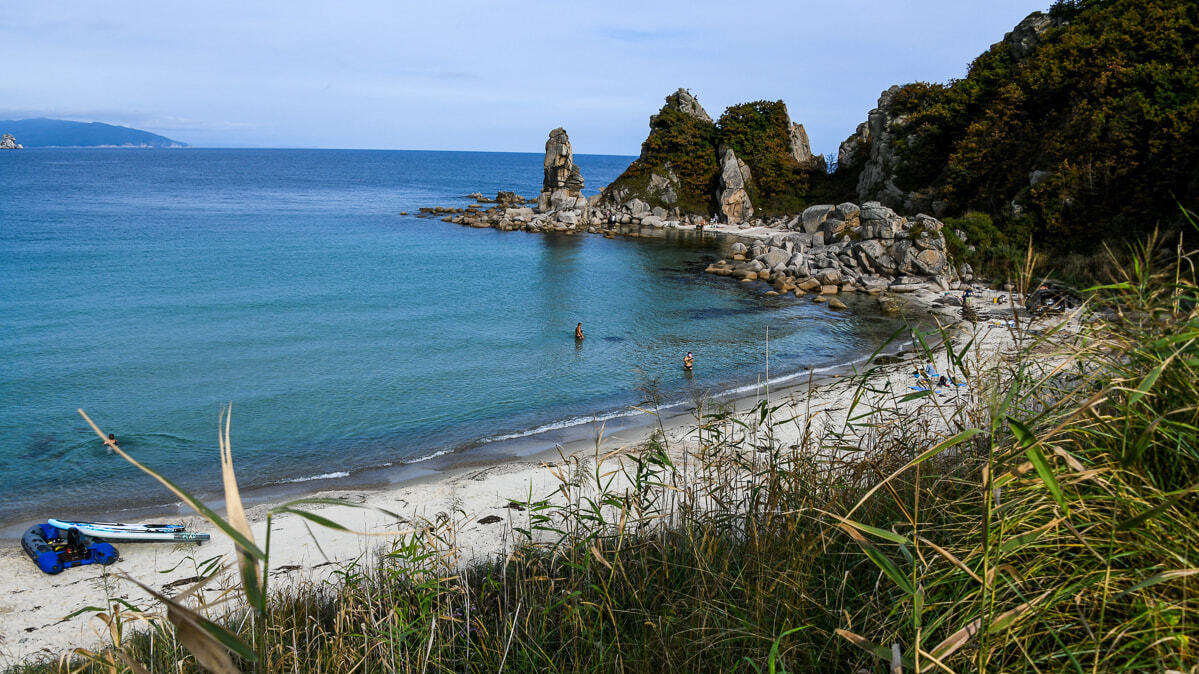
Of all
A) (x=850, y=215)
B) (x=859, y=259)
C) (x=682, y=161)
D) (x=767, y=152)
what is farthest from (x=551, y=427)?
(x=767, y=152)

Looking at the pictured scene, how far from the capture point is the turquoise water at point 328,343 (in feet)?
53.9

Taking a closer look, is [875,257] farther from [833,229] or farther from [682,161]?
[682,161]

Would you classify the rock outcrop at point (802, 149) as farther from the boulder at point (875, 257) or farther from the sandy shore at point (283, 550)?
the sandy shore at point (283, 550)

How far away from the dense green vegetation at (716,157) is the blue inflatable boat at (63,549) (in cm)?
5307

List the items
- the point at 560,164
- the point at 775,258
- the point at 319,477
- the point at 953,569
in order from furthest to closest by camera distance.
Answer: the point at 560,164
the point at 775,258
the point at 319,477
the point at 953,569

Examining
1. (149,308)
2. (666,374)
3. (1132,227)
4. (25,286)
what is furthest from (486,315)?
(1132,227)

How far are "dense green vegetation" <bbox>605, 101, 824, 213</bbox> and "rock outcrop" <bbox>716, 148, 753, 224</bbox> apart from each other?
3.73 ft

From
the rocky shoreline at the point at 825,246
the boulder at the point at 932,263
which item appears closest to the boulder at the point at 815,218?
the rocky shoreline at the point at 825,246

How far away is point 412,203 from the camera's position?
82000 mm

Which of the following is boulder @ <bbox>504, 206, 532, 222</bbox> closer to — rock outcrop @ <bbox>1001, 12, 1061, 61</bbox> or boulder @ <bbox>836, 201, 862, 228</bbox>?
boulder @ <bbox>836, 201, 862, 228</bbox>

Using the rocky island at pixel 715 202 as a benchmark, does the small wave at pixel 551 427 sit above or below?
below

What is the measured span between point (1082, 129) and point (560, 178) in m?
43.7

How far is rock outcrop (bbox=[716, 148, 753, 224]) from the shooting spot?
5725 centimetres

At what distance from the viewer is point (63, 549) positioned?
1120 centimetres
